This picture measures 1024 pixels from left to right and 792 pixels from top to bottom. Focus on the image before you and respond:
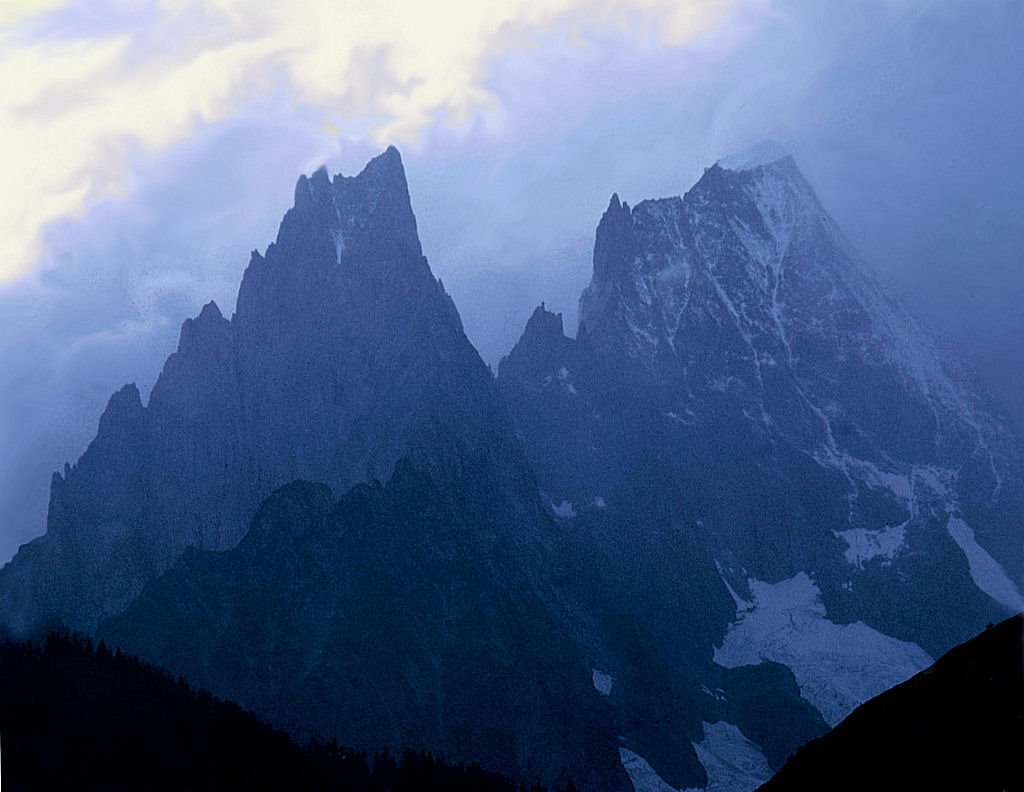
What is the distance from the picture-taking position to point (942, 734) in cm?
14888

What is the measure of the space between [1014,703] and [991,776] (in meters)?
9.12

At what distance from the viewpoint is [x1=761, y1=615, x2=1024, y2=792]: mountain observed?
141 meters

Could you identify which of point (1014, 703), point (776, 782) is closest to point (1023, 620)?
point (1014, 703)

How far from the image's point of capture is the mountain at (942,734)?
14075 centimetres

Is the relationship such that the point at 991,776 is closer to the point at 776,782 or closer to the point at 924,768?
the point at 924,768

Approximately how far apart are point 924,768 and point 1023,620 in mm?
14142

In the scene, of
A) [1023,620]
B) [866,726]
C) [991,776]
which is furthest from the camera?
[866,726]

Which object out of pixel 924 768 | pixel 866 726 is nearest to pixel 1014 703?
pixel 924 768

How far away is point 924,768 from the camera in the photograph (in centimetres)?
14600

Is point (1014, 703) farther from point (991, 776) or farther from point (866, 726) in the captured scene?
point (866, 726)

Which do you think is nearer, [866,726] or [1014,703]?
[1014,703]

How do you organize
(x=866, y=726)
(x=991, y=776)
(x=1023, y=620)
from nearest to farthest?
(x=991, y=776) < (x=1023, y=620) < (x=866, y=726)

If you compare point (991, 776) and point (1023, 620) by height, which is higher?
point (1023, 620)

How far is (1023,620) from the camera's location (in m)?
151
